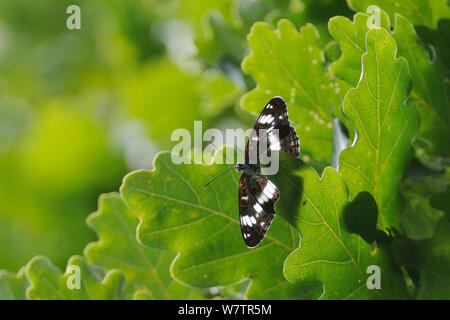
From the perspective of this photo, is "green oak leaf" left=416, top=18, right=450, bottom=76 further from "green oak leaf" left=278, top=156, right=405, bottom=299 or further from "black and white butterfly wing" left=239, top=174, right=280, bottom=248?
"black and white butterfly wing" left=239, top=174, right=280, bottom=248

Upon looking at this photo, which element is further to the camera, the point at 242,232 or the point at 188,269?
the point at 188,269

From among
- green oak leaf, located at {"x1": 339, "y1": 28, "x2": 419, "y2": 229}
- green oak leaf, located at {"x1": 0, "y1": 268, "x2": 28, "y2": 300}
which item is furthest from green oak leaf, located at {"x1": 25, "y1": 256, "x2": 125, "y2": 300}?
green oak leaf, located at {"x1": 339, "y1": 28, "x2": 419, "y2": 229}

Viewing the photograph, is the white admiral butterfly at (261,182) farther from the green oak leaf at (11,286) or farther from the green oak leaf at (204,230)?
the green oak leaf at (11,286)

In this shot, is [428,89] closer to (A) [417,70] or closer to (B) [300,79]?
(A) [417,70]

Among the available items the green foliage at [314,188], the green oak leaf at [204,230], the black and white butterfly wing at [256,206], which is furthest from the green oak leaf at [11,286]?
the black and white butterfly wing at [256,206]

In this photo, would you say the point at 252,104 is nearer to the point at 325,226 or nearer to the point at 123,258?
the point at 325,226

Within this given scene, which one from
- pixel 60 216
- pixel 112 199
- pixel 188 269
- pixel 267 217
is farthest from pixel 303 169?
pixel 60 216
